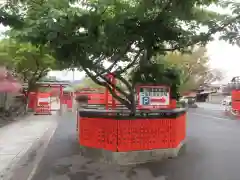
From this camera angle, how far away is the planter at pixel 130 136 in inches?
362

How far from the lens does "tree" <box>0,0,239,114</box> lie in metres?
7.63

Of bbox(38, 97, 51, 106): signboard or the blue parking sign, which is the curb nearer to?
the blue parking sign

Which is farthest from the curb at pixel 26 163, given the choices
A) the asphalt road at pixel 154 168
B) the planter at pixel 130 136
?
the planter at pixel 130 136

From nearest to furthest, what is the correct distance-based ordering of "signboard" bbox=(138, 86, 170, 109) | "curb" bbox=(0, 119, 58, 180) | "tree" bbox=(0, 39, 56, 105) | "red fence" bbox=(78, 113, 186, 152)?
1. "curb" bbox=(0, 119, 58, 180)
2. "red fence" bbox=(78, 113, 186, 152)
3. "signboard" bbox=(138, 86, 170, 109)
4. "tree" bbox=(0, 39, 56, 105)

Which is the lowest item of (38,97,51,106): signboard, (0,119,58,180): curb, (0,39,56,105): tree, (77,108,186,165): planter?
(0,119,58,180): curb

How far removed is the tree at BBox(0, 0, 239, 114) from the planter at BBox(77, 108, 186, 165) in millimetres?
1721

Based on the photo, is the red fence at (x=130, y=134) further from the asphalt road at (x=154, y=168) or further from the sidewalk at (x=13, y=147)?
the sidewalk at (x=13, y=147)

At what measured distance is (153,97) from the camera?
10.1m

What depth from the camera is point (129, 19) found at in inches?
328

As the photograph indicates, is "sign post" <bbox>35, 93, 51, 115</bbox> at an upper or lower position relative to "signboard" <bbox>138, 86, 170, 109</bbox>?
lower

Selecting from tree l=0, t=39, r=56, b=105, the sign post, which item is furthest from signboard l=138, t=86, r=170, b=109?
the sign post

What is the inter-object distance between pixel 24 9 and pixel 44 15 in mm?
1382

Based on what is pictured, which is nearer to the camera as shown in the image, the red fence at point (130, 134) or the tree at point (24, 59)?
the red fence at point (130, 134)

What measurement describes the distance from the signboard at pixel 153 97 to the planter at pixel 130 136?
38cm
